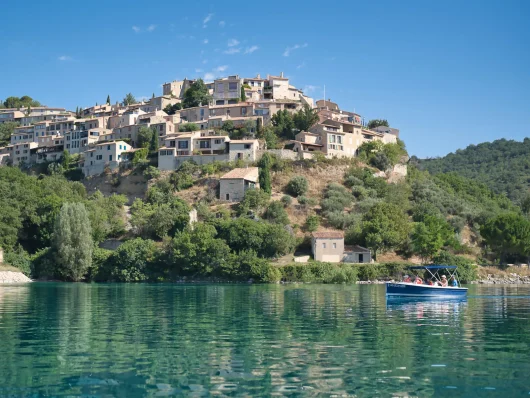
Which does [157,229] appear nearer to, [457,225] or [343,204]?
[343,204]

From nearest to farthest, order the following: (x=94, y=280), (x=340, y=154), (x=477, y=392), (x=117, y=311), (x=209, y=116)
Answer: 1. (x=477, y=392)
2. (x=117, y=311)
3. (x=94, y=280)
4. (x=340, y=154)
5. (x=209, y=116)

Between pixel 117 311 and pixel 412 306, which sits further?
pixel 412 306

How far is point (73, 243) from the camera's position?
6875 cm

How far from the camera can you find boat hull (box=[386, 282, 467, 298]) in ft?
144

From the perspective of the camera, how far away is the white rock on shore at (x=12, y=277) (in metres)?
66.1

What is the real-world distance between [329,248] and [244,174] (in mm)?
17453

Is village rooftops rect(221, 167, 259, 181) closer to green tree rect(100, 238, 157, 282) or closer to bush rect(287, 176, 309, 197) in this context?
bush rect(287, 176, 309, 197)

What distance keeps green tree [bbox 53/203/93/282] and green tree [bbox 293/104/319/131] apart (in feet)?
140

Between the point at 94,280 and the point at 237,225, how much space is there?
644 inches

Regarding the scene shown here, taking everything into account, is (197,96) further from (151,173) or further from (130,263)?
(130,263)

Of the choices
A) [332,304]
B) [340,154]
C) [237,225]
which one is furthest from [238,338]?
[340,154]

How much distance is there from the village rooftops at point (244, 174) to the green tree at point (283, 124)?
14.2m

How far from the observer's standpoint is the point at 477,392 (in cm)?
1470

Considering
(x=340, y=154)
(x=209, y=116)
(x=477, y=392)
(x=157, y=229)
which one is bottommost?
(x=477, y=392)
